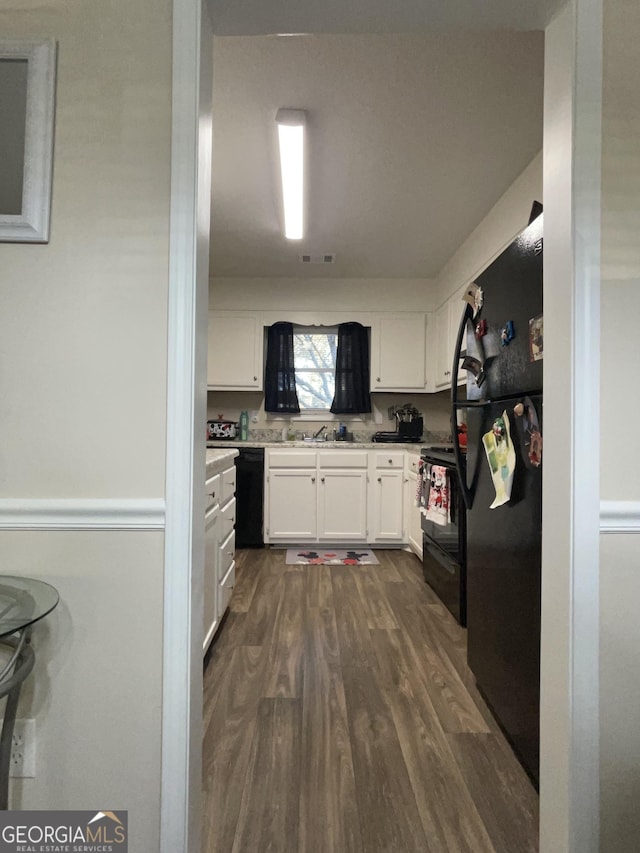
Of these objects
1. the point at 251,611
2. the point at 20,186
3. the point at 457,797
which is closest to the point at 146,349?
the point at 20,186

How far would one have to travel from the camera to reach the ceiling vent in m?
3.79

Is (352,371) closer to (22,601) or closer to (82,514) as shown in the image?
(82,514)

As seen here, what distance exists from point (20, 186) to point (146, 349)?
44 centimetres

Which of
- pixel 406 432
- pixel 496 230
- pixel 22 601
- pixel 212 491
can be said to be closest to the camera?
pixel 22 601

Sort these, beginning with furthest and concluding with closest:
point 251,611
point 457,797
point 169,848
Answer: point 251,611 → point 457,797 → point 169,848

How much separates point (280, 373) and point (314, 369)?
36 centimetres

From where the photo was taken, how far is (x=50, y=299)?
975 millimetres

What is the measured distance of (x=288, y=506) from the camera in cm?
390

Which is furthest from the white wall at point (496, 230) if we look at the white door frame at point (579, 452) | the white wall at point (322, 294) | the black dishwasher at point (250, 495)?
the black dishwasher at point (250, 495)

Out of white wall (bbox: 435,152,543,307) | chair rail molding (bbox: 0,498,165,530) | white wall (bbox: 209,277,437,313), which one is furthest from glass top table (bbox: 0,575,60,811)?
white wall (bbox: 209,277,437,313)

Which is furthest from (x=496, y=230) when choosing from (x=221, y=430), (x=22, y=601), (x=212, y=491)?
(x=22, y=601)

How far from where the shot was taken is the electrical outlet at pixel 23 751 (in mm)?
948

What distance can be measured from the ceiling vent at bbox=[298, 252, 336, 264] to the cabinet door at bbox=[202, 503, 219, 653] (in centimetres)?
259

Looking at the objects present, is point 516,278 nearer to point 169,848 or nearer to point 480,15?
point 480,15
